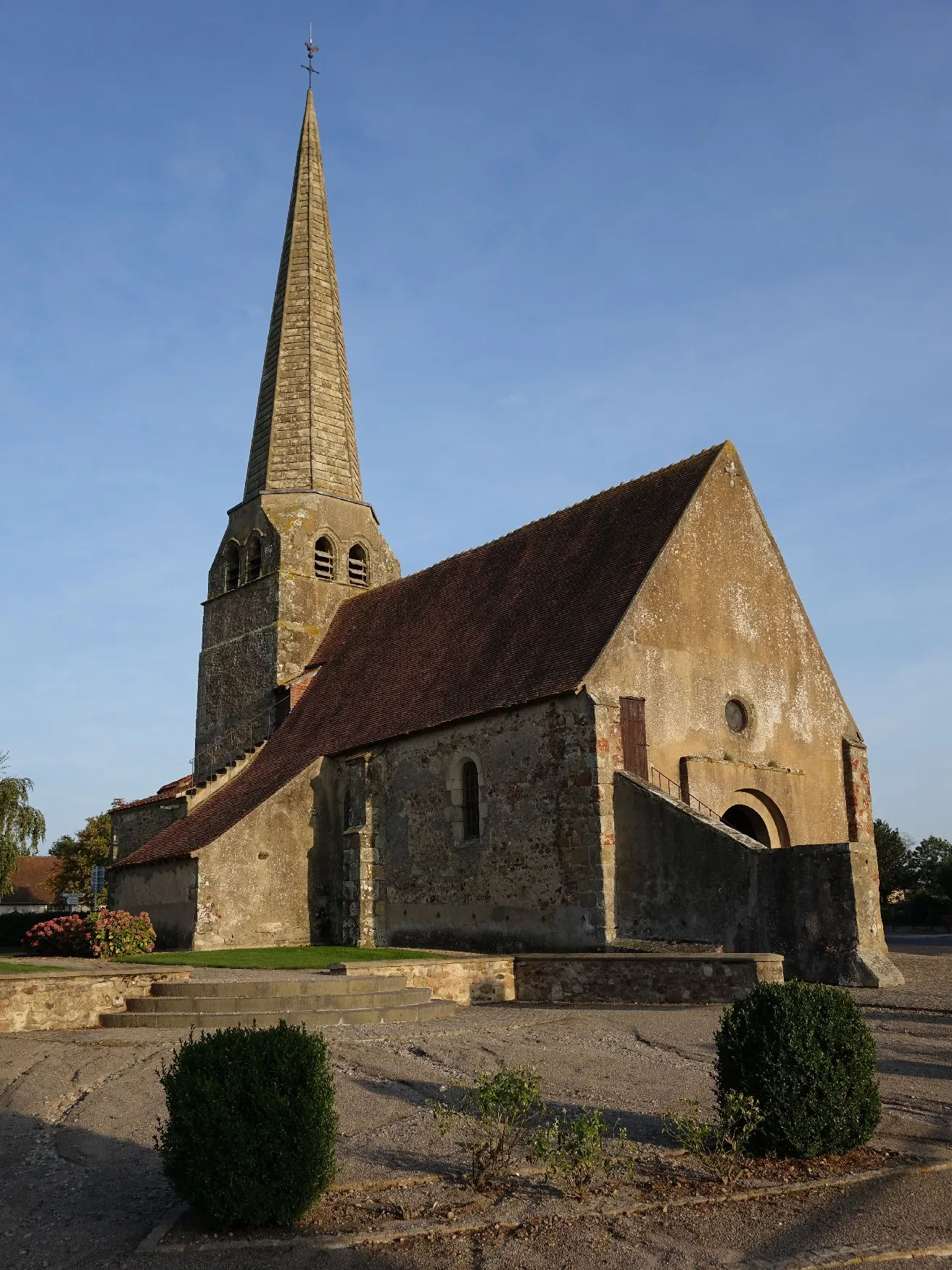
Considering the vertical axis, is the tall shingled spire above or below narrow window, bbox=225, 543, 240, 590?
above

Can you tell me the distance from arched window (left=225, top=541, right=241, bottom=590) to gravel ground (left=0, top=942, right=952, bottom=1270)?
20.1m

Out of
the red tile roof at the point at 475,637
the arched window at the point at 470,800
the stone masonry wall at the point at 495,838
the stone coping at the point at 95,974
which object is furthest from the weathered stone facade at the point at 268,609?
the stone coping at the point at 95,974

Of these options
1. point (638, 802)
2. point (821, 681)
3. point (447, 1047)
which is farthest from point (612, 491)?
point (447, 1047)

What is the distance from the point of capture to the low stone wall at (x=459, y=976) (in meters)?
14.8

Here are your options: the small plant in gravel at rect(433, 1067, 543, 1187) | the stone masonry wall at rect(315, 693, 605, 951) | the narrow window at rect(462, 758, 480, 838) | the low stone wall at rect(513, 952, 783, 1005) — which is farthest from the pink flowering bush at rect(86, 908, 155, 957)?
the small plant in gravel at rect(433, 1067, 543, 1187)

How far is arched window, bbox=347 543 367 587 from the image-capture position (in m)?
30.8

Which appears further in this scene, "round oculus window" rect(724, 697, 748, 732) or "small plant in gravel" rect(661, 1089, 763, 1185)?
"round oculus window" rect(724, 697, 748, 732)

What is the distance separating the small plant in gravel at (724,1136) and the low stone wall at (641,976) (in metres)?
6.47

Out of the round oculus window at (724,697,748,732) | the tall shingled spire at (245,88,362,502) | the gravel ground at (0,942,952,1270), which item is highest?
the tall shingled spire at (245,88,362,502)

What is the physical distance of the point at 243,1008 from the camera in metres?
12.8

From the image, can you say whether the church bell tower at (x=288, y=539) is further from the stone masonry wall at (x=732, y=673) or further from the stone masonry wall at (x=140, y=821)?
the stone masonry wall at (x=732, y=673)

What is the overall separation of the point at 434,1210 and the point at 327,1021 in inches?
285

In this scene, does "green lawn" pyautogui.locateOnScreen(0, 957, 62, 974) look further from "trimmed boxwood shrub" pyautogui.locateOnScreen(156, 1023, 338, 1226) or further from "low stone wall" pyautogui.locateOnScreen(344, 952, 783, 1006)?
"trimmed boxwood shrub" pyautogui.locateOnScreen(156, 1023, 338, 1226)

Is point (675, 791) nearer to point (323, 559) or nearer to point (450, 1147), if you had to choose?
point (450, 1147)
